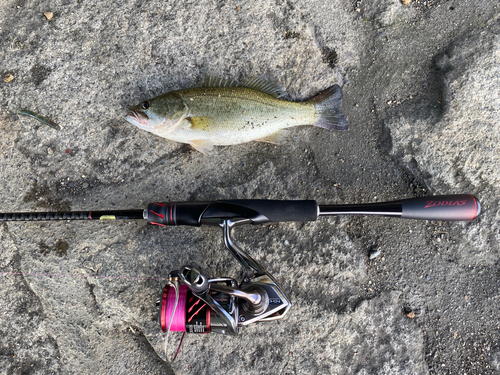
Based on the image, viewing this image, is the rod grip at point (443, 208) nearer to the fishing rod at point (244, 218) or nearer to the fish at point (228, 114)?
the fishing rod at point (244, 218)

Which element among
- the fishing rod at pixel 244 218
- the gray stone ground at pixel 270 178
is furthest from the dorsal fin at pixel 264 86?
the fishing rod at pixel 244 218

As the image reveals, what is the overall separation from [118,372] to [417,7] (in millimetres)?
4111

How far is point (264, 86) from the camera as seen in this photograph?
2855mm

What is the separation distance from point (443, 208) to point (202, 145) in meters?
1.87

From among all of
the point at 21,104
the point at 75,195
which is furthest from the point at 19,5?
the point at 75,195

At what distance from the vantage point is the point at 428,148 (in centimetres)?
279

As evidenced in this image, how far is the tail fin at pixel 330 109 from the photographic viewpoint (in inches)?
110

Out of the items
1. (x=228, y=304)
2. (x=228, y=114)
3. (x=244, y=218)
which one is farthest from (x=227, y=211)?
(x=228, y=114)

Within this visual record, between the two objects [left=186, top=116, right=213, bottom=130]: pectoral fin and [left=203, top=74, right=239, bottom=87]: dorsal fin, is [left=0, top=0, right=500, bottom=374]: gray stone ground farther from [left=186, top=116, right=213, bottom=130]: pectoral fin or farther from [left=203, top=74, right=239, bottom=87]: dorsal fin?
[left=186, top=116, right=213, bottom=130]: pectoral fin

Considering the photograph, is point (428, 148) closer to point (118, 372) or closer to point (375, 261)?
point (375, 261)

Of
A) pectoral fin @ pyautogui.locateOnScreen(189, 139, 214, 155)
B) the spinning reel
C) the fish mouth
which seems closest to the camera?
the spinning reel

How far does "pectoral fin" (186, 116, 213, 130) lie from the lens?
8.77 ft

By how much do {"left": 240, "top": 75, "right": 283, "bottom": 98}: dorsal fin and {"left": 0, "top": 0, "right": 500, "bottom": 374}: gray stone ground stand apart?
105 mm

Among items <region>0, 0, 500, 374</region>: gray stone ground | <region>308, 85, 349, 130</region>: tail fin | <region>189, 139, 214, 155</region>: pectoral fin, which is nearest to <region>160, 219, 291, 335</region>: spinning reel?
<region>0, 0, 500, 374</region>: gray stone ground
